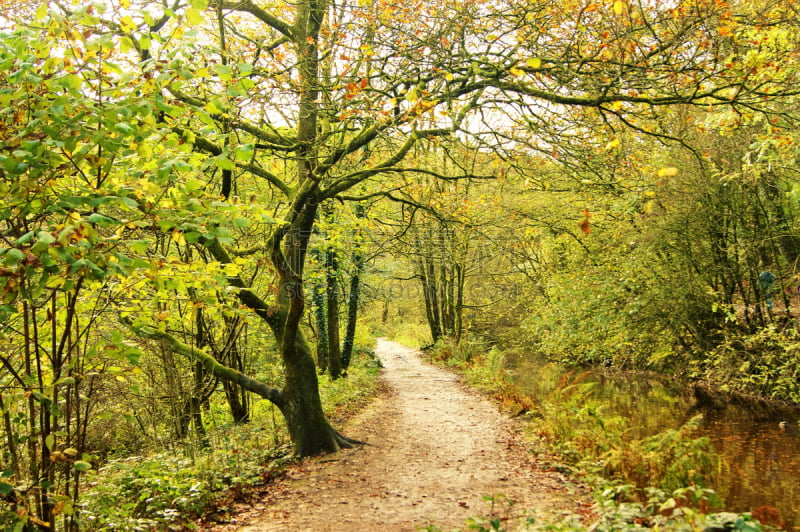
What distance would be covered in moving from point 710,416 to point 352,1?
11081mm

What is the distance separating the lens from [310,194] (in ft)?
25.8

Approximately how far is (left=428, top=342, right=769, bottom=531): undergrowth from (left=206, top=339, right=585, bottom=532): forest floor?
35cm

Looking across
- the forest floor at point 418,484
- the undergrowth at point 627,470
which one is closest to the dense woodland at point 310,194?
the forest floor at point 418,484

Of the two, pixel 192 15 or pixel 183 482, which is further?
pixel 183 482

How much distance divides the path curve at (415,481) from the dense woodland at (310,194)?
930 millimetres

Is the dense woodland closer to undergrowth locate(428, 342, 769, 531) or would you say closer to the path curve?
the path curve

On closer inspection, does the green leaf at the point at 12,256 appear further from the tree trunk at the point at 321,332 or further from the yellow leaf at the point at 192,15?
the tree trunk at the point at 321,332

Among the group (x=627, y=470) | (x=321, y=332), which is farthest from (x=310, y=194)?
(x=321, y=332)

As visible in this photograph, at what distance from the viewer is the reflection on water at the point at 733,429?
643cm

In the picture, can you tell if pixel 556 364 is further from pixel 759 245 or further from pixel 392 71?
pixel 392 71

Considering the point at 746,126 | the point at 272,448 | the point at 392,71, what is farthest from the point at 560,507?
the point at 746,126

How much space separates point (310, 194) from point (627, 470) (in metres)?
5.97

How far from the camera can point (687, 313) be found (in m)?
13.7

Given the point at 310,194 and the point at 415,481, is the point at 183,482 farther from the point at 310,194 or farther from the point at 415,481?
the point at 310,194
